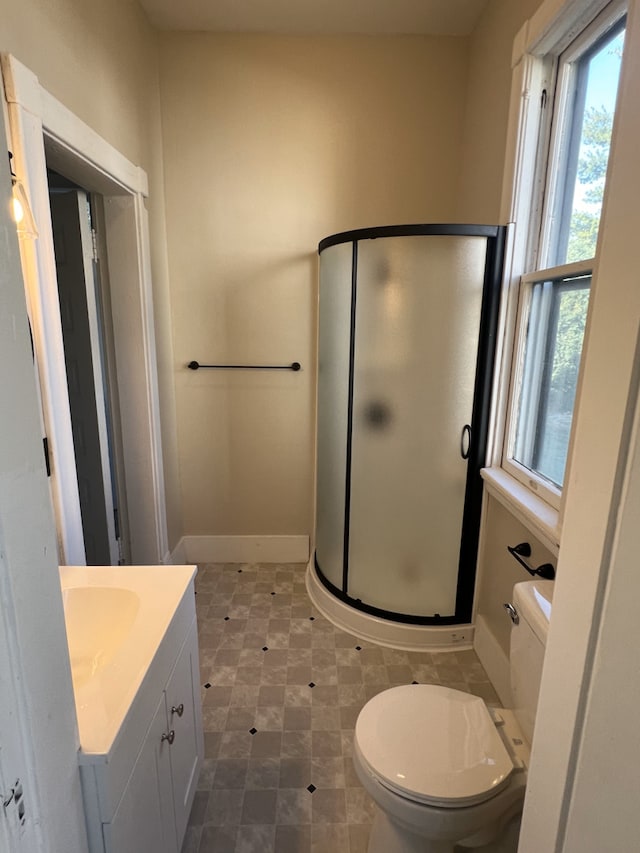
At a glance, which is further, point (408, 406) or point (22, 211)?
point (408, 406)

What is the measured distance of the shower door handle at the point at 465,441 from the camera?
2.02 meters

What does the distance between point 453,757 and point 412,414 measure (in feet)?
4.04

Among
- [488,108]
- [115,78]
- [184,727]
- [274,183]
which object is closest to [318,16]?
[274,183]

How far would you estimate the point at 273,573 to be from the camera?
2.82 meters

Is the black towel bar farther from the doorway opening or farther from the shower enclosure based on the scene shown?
the doorway opening

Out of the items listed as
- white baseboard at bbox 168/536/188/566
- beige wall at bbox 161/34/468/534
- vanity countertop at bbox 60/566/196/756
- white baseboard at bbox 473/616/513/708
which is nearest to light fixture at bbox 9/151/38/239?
vanity countertop at bbox 60/566/196/756

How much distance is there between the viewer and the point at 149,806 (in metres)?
1.02

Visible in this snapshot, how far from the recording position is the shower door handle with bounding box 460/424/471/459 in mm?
2020

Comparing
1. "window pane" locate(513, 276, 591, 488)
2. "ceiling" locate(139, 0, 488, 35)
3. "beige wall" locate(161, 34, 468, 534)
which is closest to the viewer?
"window pane" locate(513, 276, 591, 488)

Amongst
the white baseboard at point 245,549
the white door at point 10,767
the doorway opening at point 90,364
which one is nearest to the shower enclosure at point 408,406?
the white baseboard at point 245,549

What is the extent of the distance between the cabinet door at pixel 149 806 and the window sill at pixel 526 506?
1.15 meters

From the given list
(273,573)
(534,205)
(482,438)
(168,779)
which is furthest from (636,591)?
(273,573)

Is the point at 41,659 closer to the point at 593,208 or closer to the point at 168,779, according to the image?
the point at 168,779

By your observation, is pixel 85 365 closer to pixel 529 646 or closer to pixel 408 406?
pixel 408 406
